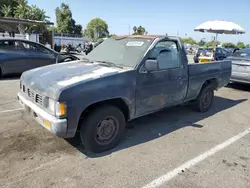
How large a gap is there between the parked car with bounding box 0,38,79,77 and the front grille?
19.0 ft

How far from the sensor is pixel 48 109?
10.4 feet

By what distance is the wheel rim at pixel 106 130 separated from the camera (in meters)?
3.50

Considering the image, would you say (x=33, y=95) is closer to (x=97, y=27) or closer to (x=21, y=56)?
(x=21, y=56)

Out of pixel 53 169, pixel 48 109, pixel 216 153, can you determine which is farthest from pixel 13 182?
pixel 216 153

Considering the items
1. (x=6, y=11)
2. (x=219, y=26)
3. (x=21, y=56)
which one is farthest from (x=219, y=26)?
(x=6, y=11)

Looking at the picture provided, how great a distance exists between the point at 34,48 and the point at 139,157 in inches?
307

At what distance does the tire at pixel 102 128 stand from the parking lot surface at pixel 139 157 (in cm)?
A: 14

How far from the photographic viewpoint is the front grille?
333 centimetres

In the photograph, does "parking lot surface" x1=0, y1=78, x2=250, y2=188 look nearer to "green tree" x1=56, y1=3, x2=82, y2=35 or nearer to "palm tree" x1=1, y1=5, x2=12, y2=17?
"palm tree" x1=1, y1=5, x2=12, y2=17

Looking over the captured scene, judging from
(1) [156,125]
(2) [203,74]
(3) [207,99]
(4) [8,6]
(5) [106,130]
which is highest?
(4) [8,6]

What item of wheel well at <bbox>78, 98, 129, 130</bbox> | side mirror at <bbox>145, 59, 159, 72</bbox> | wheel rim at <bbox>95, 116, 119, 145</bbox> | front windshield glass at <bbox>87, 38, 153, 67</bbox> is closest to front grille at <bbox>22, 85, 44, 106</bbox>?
wheel well at <bbox>78, 98, 129, 130</bbox>

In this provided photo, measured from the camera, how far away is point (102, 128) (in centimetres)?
353

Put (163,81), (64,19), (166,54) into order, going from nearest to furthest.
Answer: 1. (163,81)
2. (166,54)
3. (64,19)

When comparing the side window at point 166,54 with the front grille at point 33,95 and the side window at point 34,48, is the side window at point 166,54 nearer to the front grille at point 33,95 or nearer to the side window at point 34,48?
the front grille at point 33,95
